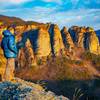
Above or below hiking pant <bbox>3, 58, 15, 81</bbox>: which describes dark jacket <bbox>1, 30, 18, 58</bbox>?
above

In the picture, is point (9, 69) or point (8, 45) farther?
point (9, 69)

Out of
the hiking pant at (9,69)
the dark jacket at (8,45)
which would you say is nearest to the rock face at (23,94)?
the dark jacket at (8,45)

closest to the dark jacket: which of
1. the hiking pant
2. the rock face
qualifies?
the hiking pant

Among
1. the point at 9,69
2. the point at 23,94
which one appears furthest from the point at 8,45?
the point at 23,94

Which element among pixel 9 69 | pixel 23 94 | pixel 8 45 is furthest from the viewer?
pixel 9 69

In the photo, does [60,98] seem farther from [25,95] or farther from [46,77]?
[46,77]

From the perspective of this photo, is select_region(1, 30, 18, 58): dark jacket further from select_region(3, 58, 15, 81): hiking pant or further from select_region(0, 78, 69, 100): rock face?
select_region(0, 78, 69, 100): rock face

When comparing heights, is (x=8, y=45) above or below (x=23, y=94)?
above

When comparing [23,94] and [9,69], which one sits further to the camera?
[9,69]

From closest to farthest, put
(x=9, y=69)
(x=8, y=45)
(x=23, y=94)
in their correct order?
(x=23, y=94)
(x=8, y=45)
(x=9, y=69)

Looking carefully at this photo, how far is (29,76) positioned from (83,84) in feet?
79.4

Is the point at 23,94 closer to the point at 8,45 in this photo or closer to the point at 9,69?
the point at 8,45

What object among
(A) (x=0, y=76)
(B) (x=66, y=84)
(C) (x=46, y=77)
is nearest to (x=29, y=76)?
(C) (x=46, y=77)

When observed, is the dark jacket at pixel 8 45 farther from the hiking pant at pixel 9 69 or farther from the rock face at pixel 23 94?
the rock face at pixel 23 94
